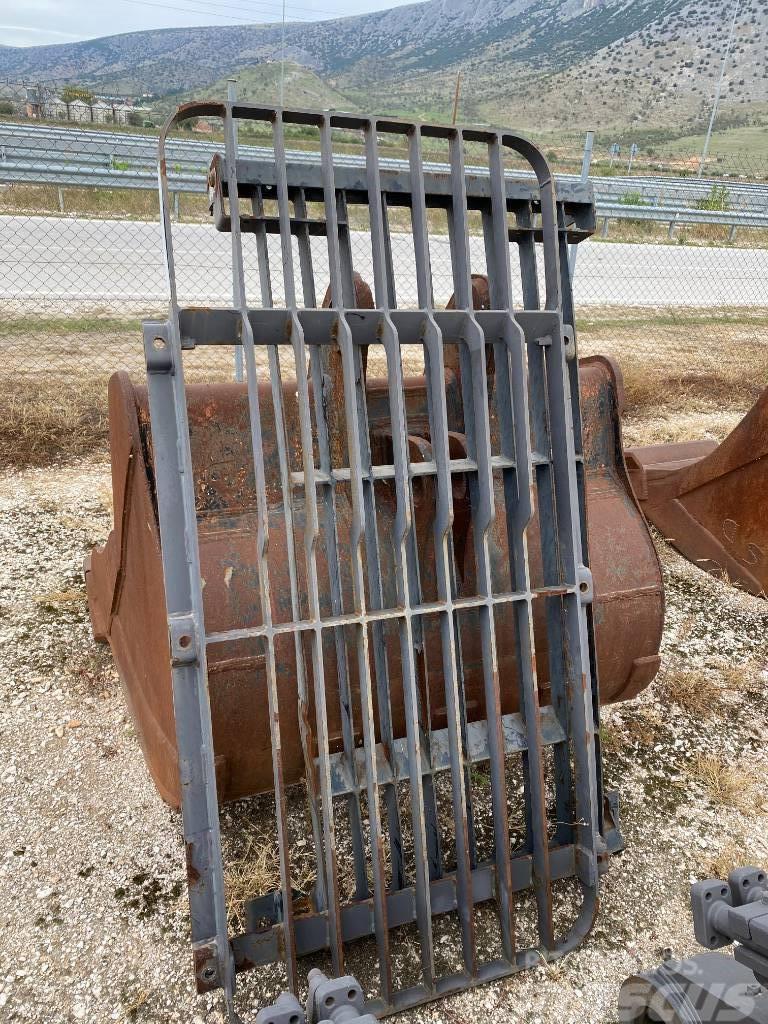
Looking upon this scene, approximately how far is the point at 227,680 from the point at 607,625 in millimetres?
1190

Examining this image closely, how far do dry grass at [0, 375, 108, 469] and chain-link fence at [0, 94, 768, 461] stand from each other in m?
0.01

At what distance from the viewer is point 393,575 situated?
2.10 metres

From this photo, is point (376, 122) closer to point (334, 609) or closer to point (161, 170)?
point (161, 170)

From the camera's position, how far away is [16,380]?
20.5 feet

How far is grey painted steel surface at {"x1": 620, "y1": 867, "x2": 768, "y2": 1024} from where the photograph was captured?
1176mm

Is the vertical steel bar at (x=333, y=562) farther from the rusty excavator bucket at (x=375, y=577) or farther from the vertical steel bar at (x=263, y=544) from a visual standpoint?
the vertical steel bar at (x=263, y=544)

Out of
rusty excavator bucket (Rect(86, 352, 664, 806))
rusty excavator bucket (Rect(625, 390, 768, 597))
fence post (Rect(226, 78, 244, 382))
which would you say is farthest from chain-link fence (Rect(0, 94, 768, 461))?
rusty excavator bucket (Rect(86, 352, 664, 806))

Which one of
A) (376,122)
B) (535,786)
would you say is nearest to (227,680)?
(535,786)

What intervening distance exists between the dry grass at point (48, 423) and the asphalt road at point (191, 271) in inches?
106

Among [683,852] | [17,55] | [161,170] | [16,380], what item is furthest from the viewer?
[17,55]

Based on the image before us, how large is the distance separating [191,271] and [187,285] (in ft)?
2.17

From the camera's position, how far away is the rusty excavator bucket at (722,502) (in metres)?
3.74

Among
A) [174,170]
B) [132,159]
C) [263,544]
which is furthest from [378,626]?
[132,159]

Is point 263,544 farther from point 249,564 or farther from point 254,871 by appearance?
point 254,871
